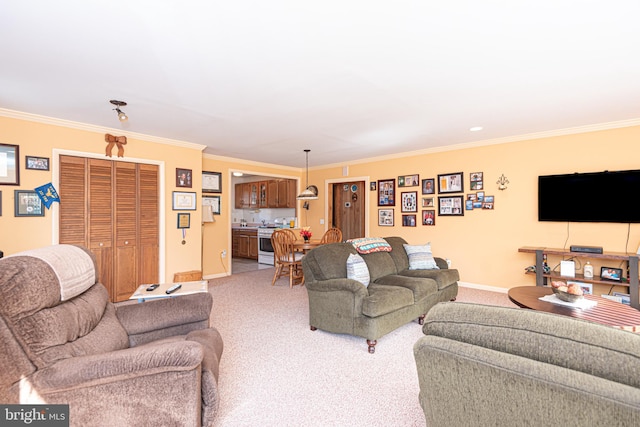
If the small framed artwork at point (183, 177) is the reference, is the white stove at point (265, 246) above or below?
below

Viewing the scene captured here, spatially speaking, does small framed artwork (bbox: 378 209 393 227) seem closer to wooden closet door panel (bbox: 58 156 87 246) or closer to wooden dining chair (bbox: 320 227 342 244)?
wooden dining chair (bbox: 320 227 342 244)

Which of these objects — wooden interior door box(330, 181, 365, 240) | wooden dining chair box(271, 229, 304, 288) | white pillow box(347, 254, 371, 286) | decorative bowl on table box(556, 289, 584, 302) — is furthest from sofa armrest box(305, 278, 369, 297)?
wooden interior door box(330, 181, 365, 240)

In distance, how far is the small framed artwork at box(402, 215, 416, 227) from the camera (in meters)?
5.42

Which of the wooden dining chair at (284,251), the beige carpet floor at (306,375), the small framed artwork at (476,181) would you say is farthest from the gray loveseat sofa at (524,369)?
the small framed artwork at (476,181)

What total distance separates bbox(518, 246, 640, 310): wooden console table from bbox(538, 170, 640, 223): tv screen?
46 cm

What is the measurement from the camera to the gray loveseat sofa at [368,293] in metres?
2.71

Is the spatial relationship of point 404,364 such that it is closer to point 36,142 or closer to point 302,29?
point 302,29

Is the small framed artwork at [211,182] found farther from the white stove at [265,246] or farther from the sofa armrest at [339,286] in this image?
the sofa armrest at [339,286]

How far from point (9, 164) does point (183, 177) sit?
1893 mm

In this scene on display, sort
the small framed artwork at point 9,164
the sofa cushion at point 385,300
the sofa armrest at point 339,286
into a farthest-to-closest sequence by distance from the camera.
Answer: the small framed artwork at point 9,164 < the sofa armrest at point 339,286 < the sofa cushion at point 385,300

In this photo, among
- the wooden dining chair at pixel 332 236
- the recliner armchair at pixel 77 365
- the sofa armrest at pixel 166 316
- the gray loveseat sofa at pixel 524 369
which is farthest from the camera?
the wooden dining chair at pixel 332 236

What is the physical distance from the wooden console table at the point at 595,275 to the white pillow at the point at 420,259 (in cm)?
130

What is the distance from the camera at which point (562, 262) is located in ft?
12.5

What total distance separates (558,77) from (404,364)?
2650mm
